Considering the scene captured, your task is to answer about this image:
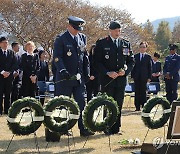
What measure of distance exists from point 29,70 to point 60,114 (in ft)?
13.8

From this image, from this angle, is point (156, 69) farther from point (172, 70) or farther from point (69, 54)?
point (69, 54)

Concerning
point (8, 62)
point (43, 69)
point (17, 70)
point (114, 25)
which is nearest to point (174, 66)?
point (43, 69)

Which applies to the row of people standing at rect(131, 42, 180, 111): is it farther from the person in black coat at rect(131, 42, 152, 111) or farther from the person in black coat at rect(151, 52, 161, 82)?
the person in black coat at rect(151, 52, 161, 82)

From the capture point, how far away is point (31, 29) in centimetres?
2903

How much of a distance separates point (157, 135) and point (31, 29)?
2274 centimetres

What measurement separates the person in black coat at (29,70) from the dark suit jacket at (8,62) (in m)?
0.27

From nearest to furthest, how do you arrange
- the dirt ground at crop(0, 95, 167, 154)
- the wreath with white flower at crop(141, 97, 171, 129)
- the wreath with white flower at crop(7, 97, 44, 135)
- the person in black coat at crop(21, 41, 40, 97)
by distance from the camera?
the wreath with white flower at crop(7, 97, 44, 135) → the dirt ground at crop(0, 95, 167, 154) → the wreath with white flower at crop(141, 97, 171, 129) → the person in black coat at crop(21, 41, 40, 97)

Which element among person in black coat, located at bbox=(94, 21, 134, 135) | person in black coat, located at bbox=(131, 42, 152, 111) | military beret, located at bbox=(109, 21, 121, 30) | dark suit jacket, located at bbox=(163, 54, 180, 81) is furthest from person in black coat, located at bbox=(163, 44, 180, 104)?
military beret, located at bbox=(109, 21, 121, 30)

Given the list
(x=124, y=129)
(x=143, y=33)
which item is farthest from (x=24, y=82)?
(x=143, y=33)

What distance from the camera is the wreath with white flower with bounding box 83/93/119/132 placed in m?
6.05

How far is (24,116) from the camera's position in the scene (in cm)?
583

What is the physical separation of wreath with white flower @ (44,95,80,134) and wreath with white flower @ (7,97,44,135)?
0.14 meters

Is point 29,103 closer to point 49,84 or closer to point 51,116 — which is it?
point 51,116

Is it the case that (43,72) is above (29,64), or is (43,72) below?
below
